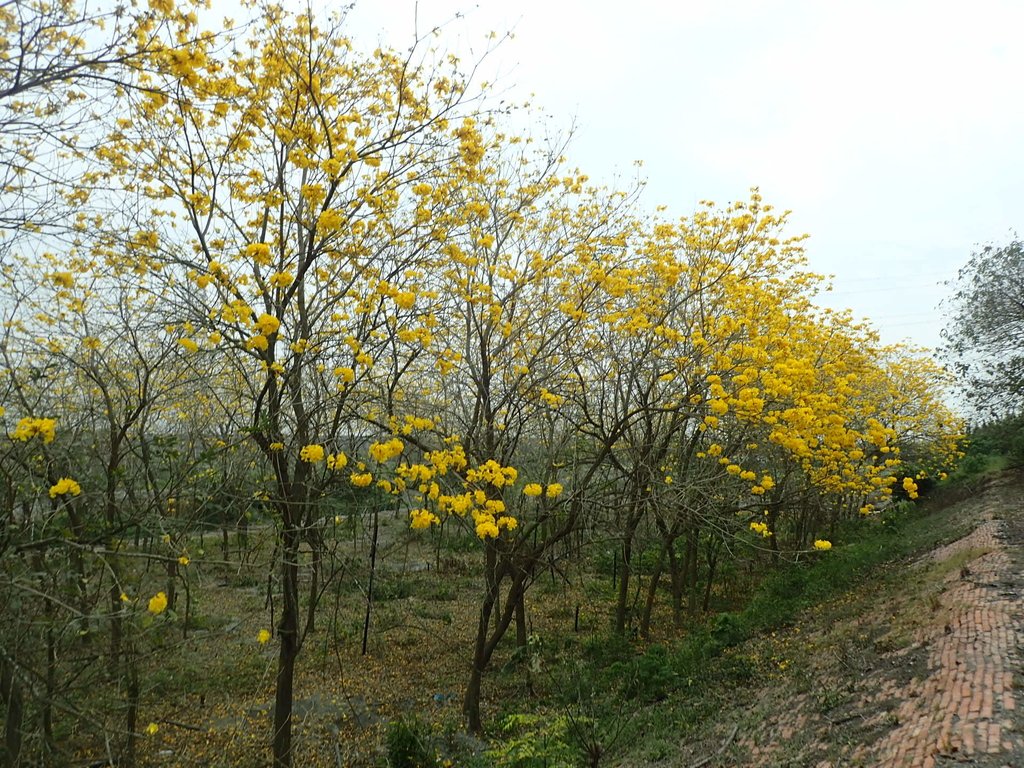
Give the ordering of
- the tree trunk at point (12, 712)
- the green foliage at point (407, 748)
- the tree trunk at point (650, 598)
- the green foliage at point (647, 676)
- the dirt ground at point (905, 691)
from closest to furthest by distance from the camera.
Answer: the tree trunk at point (12, 712)
the dirt ground at point (905, 691)
the green foliage at point (407, 748)
the green foliage at point (647, 676)
the tree trunk at point (650, 598)

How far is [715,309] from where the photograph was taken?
8.01 meters

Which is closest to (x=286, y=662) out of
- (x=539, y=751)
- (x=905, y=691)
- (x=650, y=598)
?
(x=539, y=751)

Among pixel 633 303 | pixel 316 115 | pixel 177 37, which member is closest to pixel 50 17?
pixel 177 37

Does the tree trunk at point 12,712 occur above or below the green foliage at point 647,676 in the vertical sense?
above

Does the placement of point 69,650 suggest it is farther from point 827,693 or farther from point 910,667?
point 910,667

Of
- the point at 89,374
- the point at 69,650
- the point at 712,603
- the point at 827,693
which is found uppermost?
the point at 89,374

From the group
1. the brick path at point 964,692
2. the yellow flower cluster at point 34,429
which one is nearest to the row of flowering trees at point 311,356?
the yellow flower cluster at point 34,429

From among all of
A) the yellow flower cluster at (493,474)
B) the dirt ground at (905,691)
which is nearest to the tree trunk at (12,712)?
the yellow flower cluster at (493,474)

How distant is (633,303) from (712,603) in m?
8.50

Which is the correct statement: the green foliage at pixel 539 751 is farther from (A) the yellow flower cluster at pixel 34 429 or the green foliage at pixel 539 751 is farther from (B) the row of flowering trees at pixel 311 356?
(A) the yellow flower cluster at pixel 34 429

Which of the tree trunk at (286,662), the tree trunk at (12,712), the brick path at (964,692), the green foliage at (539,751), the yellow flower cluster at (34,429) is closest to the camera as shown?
the yellow flower cluster at (34,429)

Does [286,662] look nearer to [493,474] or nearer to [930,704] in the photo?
[493,474]

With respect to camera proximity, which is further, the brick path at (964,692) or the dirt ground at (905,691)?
the dirt ground at (905,691)

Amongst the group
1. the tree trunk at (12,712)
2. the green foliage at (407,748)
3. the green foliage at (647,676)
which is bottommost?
the green foliage at (647,676)
